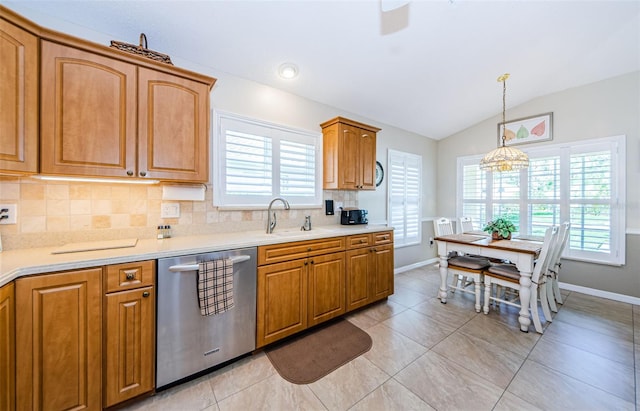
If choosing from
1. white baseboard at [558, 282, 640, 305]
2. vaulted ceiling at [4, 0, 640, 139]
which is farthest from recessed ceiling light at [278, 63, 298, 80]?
white baseboard at [558, 282, 640, 305]

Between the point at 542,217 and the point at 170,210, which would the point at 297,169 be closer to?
the point at 170,210

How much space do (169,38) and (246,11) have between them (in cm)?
68

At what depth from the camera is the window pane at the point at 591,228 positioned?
122 inches

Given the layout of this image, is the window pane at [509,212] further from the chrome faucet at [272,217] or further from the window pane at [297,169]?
the chrome faucet at [272,217]

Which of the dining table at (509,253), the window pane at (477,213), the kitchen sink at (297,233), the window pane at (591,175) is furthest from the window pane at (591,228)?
the kitchen sink at (297,233)

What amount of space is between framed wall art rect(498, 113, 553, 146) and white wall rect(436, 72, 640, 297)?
2.9 inches

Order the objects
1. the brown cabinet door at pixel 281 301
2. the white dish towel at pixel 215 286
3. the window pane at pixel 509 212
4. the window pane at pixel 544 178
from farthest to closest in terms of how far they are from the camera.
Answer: the window pane at pixel 509 212, the window pane at pixel 544 178, the brown cabinet door at pixel 281 301, the white dish towel at pixel 215 286

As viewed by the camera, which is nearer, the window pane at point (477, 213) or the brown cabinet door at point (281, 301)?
the brown cabinet door at point (281, 301)

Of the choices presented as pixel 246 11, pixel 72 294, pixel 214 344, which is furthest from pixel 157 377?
pixel 246 11

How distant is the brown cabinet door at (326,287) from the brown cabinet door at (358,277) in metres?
0.09

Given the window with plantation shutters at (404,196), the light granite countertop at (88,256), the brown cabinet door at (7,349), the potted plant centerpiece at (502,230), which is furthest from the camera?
the window with plantation shutters at (404,196)

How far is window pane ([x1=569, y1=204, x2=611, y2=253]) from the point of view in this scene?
10.1 ft

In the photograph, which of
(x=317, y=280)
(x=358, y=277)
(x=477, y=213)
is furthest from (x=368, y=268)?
(x=477, y=213)

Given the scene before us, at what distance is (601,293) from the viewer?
122 inches
